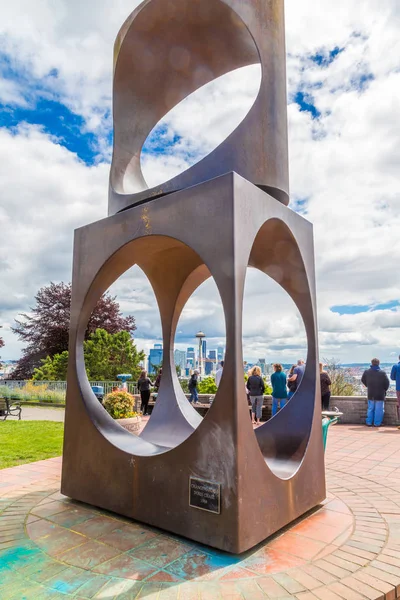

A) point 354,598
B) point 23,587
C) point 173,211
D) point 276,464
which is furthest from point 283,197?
point 23,587

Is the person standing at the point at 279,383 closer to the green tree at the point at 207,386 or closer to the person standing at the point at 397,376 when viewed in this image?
the person standing at the point at 397,376

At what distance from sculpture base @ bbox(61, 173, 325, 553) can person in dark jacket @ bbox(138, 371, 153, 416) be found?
622cm

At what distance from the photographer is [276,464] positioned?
14.0 feet

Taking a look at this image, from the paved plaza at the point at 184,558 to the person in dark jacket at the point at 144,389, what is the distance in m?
7.19

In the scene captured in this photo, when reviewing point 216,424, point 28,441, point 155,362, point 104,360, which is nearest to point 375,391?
point 216,424

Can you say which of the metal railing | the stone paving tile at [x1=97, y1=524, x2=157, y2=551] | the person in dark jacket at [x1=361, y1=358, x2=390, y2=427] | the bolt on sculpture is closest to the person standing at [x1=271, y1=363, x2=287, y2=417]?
the person in dark jacket at [x1=361, y1=358, x2=390, y2=427]

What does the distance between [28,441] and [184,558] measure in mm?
5950

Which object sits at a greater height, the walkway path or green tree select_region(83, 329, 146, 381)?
green tree select_region(83, 329, 146, 381)

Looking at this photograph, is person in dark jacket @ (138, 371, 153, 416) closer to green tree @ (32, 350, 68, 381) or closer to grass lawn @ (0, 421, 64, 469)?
grass lawn @ (0, 421, 64, 469)

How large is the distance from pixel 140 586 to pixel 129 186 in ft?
13.1

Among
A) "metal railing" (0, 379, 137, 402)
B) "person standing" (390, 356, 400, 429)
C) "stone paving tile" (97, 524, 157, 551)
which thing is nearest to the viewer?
"stone paving tile" (97, 524, 157, 551)

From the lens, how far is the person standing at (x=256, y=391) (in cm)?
943

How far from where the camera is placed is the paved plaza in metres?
2.66

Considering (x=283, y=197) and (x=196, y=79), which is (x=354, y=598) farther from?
(x=196, y=79)
